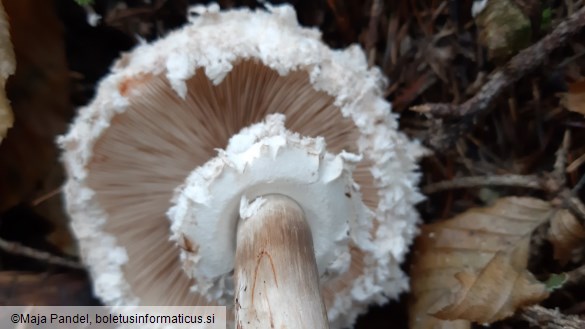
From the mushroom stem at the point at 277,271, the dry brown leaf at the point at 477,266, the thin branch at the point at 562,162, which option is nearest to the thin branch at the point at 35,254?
the mushroom stem at the point at 277,271

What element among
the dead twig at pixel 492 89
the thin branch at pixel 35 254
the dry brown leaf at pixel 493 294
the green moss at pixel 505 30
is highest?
the green moss at pixel 505 30

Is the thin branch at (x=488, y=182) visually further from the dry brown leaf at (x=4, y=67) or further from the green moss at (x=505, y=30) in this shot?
the dry brown leaf at (x=4, y=67)

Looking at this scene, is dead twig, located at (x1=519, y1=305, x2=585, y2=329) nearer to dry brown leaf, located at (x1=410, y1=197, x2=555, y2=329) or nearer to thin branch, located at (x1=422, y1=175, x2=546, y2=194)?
dry brown leaf, located at (x1=410, y1=197, x2=555, y2=329)

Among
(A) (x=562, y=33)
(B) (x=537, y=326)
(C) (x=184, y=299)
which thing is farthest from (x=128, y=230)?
(A) (x=562, y=33)

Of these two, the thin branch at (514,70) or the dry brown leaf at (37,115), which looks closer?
the thin branch at (514,70)

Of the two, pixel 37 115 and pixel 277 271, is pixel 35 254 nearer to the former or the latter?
pixel 37 115

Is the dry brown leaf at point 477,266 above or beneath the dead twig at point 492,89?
beneath

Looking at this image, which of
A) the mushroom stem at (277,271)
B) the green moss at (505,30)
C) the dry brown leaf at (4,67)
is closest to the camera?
the mushroom stem at (277,271)

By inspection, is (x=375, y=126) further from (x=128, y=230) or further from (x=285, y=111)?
(x=128, y=230)
